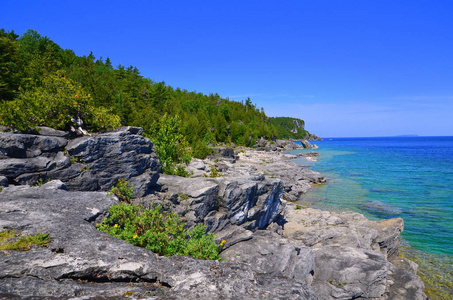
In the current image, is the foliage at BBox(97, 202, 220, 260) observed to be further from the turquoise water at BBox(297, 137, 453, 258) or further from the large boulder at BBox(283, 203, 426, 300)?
the turquoise water at BBox(297, 137, 453, 258)

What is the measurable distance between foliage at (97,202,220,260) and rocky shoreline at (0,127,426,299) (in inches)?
32.6

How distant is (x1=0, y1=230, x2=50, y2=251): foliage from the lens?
733 centimetres

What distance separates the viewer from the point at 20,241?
7.63 meters

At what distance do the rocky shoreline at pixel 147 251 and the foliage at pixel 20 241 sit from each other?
0.80ft

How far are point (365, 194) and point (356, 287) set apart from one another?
35147 millimetres

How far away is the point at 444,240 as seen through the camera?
26.0 metres

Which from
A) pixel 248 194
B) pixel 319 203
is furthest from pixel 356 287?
pixel 319 203

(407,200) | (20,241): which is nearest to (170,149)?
(20,241)

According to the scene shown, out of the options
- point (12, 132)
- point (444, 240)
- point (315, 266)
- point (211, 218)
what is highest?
point (12, 132)

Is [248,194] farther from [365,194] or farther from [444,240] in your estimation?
[365,194]

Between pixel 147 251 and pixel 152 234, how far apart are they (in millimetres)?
1008

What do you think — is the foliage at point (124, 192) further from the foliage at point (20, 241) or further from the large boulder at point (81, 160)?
the foliage at point (20, 241)

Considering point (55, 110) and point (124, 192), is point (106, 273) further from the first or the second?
point (55, 110)

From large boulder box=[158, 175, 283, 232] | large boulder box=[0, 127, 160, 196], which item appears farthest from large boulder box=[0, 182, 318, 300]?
large boulder box=[158, 175, 283, 232]
